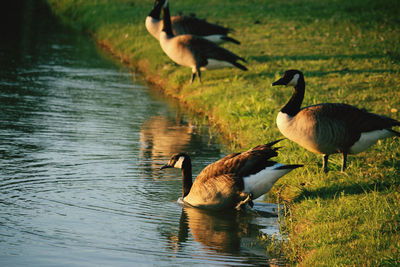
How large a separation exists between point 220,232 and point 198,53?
908cm

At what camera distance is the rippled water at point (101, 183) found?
23.7 ft

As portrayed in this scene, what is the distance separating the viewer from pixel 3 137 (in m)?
12.1

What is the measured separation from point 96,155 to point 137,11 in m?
18.8

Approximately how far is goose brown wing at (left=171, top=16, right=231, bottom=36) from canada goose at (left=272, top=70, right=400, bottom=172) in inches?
397

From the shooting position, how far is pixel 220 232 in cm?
806

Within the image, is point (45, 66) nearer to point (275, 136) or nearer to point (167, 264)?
point (275, 136)

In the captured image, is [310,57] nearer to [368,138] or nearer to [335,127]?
[368,138]

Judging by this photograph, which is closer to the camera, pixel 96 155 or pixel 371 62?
pixel 96 155

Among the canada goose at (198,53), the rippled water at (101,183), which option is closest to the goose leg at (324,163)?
the rippled water at (101,183)

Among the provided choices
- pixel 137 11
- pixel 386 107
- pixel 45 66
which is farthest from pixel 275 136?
pixel 137 11

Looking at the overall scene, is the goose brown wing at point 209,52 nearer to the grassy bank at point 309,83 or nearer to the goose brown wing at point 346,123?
the grassy bank at point 309,83

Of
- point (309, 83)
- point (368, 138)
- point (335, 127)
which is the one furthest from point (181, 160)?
point (309, 83)

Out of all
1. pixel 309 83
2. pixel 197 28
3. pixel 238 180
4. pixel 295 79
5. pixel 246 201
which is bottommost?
pixel 246 201

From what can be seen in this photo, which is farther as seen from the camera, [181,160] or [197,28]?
[197,28]
